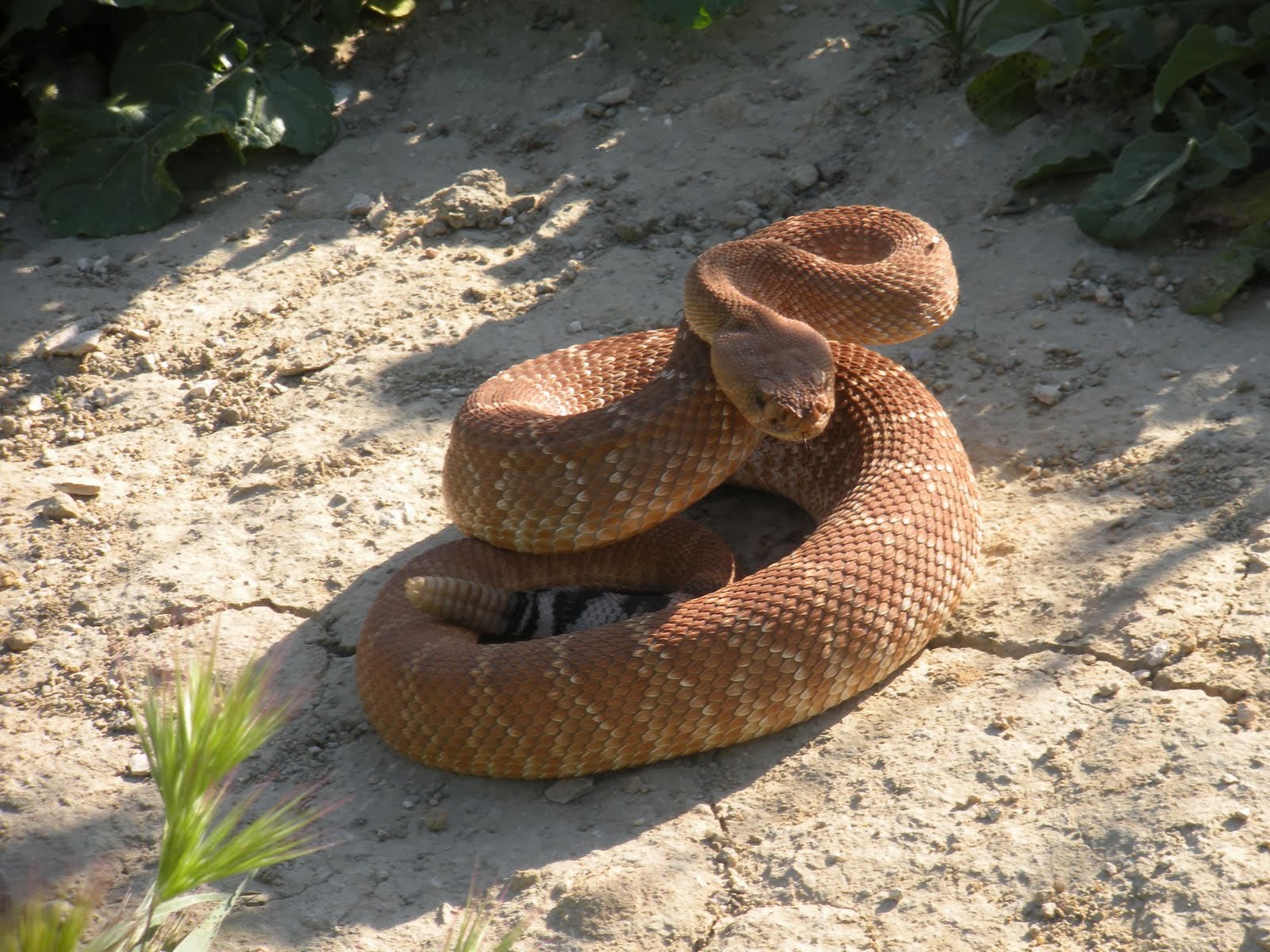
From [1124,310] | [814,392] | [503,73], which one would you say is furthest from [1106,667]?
[503,73]

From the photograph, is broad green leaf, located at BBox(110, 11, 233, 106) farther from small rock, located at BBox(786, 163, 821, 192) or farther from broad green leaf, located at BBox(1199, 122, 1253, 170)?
broad green leaf, located at BBox(1199, 122, 1253, 170)

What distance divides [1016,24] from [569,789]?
4667 mm

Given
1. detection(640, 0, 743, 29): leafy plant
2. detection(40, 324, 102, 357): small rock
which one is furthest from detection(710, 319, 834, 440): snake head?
detection(40, 324, 102, 357): small rock

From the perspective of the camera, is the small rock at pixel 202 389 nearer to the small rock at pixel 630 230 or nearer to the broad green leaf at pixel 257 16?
the small rock at pixel 630 230

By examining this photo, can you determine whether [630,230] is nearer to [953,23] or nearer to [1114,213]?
[953,23]

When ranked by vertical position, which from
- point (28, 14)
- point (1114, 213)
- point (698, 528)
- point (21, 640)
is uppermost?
point (28, 14)

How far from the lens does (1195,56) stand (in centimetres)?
589

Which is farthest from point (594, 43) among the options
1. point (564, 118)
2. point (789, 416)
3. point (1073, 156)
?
point (789, 416)

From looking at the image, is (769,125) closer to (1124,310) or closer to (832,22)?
(832,22)

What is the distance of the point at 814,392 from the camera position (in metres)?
4.45

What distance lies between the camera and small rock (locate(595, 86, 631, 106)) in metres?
7.83

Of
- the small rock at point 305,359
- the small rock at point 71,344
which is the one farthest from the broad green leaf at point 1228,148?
the small rock at point 71,344

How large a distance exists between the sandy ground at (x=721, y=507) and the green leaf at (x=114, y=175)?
19 centimetres

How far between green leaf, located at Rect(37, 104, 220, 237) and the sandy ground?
0.19 m
